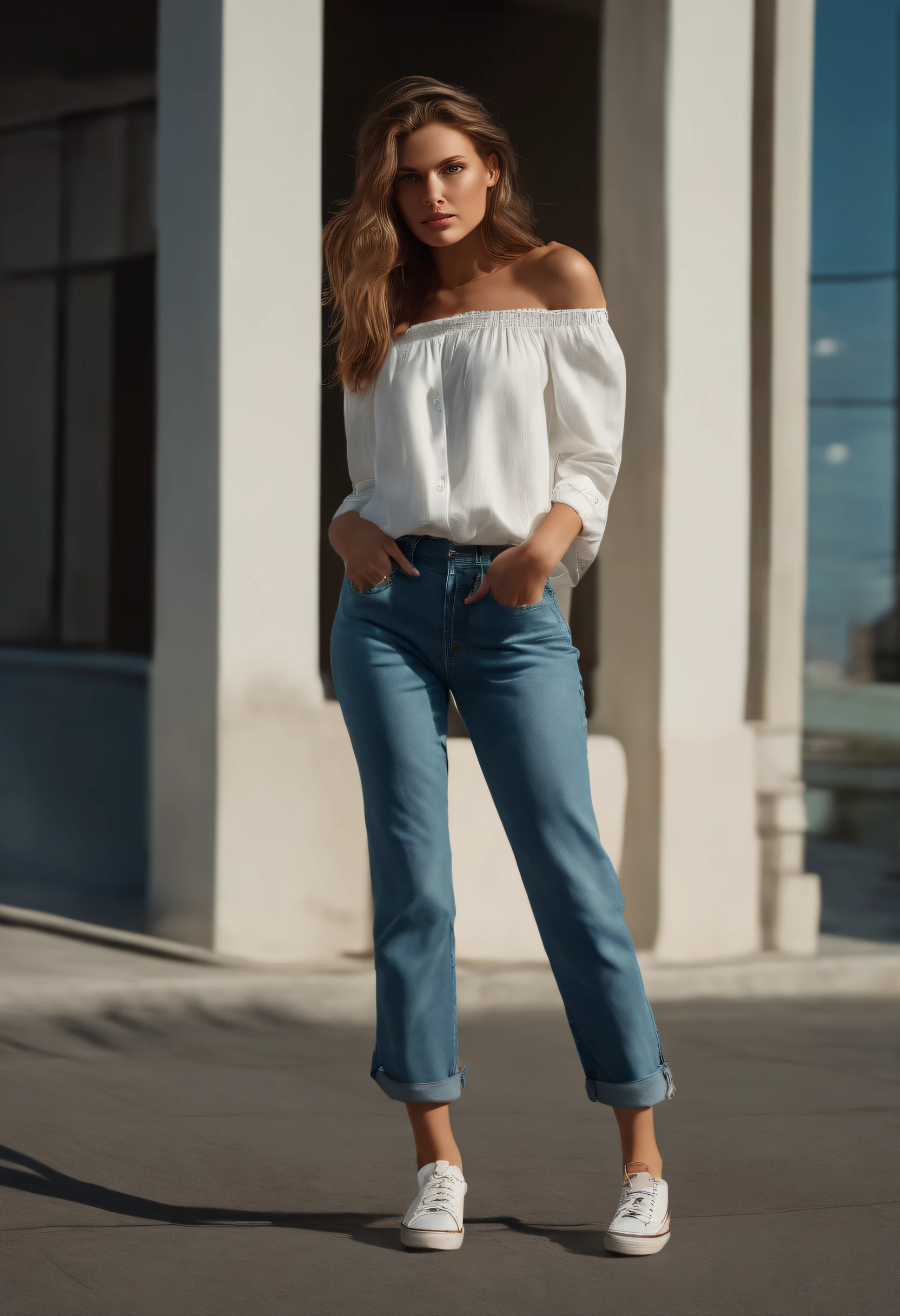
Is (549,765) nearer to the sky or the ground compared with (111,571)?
nearer to the ground

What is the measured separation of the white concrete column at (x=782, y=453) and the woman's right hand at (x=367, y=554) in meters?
2.72

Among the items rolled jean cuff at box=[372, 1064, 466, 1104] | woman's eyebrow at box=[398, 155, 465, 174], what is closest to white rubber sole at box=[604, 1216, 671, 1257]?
rolled jean cuff at box=[372, 1064, 466, 1104]

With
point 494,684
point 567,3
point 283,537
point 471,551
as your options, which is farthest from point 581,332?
point 567,3

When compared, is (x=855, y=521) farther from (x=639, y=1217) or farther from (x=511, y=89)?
(x=639, y=1217)

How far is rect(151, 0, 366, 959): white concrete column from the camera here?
14.3 ft

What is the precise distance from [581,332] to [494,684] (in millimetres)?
585

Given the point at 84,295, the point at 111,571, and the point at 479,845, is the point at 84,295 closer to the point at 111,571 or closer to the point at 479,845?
the point at 111,571

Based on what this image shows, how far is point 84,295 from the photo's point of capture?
7.02 m

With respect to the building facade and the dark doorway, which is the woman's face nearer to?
the building facade

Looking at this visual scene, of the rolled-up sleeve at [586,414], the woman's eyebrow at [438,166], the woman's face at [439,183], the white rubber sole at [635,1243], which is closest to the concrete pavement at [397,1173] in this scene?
the white rubber sole at [635,1243]

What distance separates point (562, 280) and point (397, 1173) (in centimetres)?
169

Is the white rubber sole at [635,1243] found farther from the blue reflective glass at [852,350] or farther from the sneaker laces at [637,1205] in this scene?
the blue reflective glass at [852,350]

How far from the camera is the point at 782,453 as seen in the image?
4.93 m

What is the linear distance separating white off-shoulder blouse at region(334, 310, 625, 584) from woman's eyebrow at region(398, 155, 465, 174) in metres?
0.25
